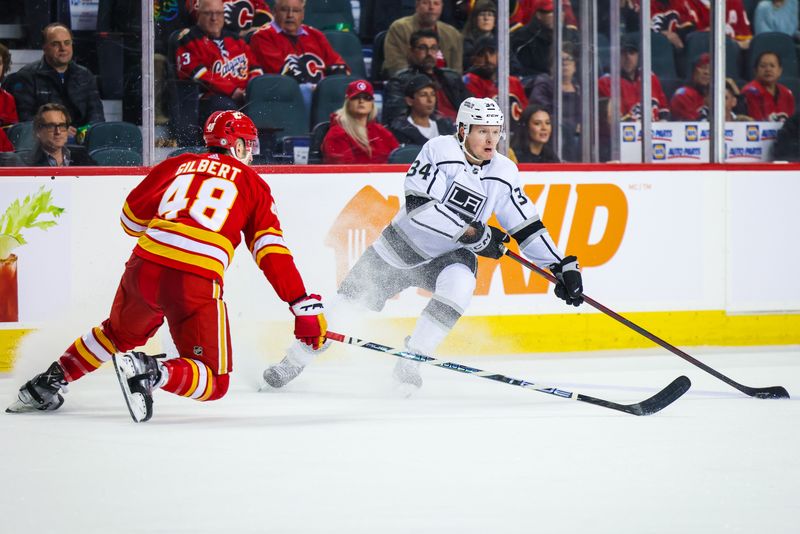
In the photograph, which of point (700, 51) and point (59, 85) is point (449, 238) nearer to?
point (59, 85)

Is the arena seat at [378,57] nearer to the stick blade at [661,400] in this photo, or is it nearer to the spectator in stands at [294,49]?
the spectator in stands at [294,49]

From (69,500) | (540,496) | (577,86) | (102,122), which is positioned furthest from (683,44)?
(69,500)

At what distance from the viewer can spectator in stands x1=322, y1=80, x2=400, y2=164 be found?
16.8 feet

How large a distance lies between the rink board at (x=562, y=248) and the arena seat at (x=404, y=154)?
0.11 meters

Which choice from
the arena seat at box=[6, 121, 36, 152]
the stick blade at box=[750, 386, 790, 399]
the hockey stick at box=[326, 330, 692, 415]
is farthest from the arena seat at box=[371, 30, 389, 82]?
the stick blade at box=[750, 386, 790, 399]

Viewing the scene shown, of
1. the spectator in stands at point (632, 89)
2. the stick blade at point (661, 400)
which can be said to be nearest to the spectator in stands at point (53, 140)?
the stick blade at point (661, 400)

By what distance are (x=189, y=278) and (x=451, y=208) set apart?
1114 millimetres

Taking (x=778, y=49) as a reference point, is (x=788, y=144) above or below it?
below

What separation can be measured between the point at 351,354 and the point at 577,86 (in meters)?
1.73

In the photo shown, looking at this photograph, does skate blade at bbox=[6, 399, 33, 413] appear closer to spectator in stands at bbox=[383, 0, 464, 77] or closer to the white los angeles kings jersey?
the white los angeles kings jersey

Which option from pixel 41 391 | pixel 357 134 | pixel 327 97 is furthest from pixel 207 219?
pixel 327 97

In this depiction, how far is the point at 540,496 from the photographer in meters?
2.78

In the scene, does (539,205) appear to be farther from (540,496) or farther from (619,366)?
(540,496)

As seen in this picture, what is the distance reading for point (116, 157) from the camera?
480cm
